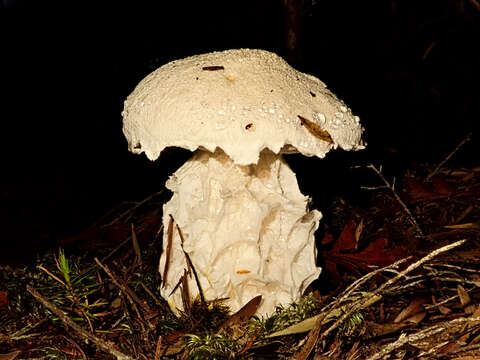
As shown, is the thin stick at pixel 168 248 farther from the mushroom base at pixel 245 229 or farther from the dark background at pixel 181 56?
the dark background at pixel 181 56

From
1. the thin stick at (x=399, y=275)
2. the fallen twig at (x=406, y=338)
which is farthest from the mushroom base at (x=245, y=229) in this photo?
the fallen twig at (x=406, y=338)

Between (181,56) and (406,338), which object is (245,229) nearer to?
(406,338)

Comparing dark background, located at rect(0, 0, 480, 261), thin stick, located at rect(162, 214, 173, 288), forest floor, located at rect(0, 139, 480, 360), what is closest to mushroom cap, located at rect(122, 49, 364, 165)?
thin stick, located at rect(162, 214, 173, 288)

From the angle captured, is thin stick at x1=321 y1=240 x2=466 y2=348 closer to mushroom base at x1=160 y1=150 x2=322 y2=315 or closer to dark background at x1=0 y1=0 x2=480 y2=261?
mushroom base at x1=160 y1=150 x2=322 y2=315

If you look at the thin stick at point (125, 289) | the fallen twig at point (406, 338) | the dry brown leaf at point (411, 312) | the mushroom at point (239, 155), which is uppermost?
the mushroom at point (239, 155)

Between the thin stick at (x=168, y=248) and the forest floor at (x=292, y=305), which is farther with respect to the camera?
the thin stick at (x=168, y=248)

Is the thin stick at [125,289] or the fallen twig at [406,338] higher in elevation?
the fallen twig at [406,338]

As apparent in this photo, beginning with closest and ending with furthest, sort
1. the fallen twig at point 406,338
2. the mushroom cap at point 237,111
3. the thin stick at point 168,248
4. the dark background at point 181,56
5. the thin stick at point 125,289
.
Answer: the fallen twig at point 406,338
the mushroom cap at point 237,111
the thin stick at point 125,289
the thin stick at point 168,248
the dark background at point 181,56

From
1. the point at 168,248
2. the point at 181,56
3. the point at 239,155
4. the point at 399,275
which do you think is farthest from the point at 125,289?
the point at 181,56
